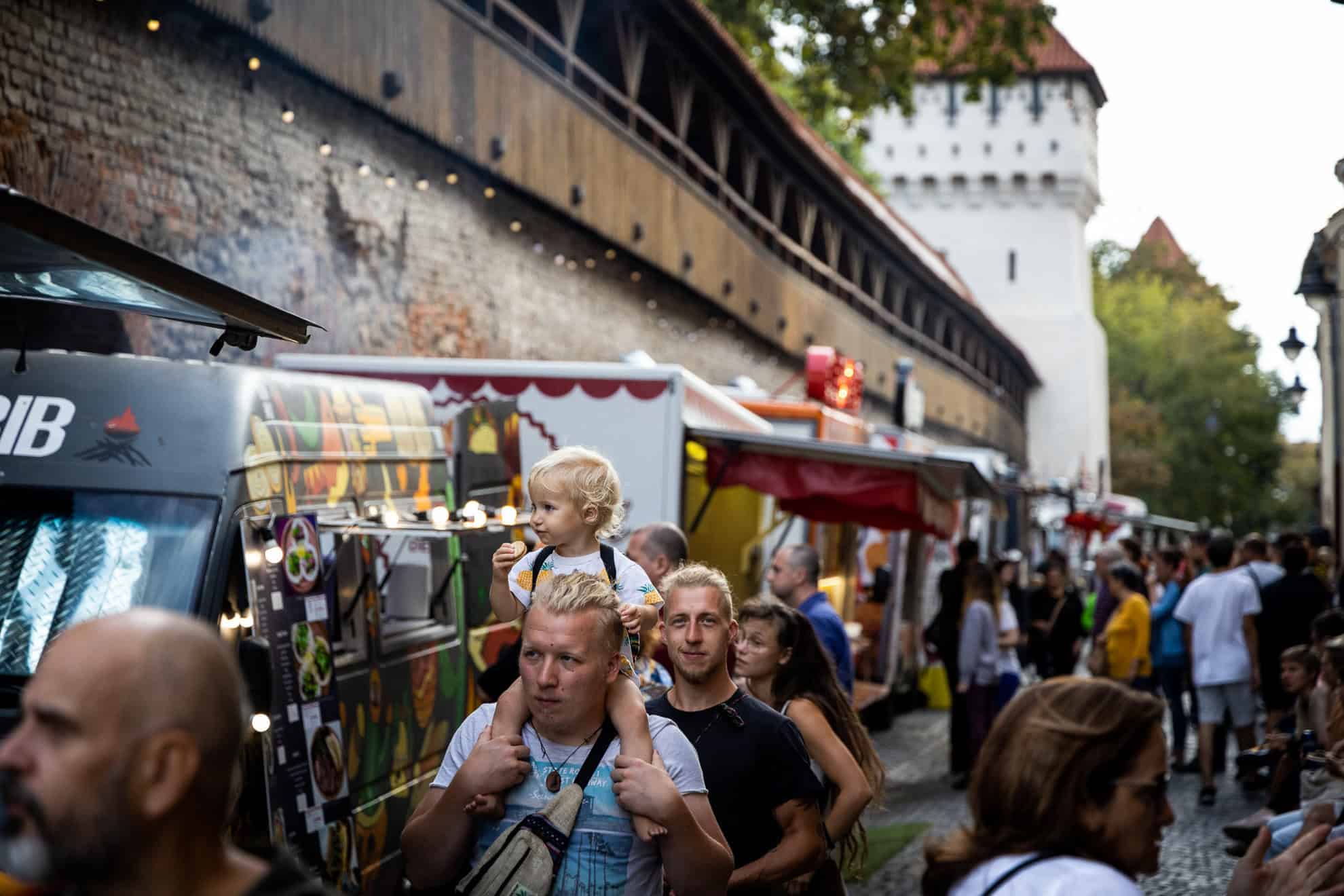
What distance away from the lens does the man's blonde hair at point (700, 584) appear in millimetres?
5227

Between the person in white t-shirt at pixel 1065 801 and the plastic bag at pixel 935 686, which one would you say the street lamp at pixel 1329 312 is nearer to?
the plastic bag at pixel 935 686

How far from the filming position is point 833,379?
76.2 feet

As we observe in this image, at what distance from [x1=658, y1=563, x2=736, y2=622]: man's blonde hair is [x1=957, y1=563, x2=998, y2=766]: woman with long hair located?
932 centimetres

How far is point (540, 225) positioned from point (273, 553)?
45.7 feet

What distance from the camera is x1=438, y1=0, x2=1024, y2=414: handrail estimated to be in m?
18.5

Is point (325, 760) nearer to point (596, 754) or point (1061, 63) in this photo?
point (596, 754)

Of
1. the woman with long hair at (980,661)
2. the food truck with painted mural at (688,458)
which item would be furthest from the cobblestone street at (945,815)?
the food truck with painted mural at (688,458)

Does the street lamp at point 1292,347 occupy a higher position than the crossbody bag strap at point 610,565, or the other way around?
the street lamp at point 1292,347

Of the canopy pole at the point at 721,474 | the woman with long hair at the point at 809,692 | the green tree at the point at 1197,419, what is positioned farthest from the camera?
the green tree at the point at 1197,419

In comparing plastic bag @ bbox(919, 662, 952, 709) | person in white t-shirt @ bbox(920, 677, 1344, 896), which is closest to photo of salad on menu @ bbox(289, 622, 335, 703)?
person in white t-shirt @ bbox(920, 677, 1344, 896)

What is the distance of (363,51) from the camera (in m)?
14.9

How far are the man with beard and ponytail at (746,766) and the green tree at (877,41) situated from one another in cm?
2153

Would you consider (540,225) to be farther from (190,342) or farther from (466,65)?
(190,342)

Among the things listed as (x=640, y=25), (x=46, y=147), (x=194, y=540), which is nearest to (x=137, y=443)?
(x=194, y=540)
